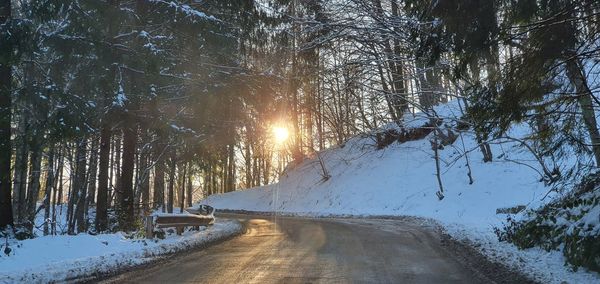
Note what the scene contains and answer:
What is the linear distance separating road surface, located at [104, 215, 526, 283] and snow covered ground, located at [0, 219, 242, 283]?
60cm

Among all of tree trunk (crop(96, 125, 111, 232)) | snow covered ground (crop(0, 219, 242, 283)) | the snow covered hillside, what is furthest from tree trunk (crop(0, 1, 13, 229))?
the snow covered hillside

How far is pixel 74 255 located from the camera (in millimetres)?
9414

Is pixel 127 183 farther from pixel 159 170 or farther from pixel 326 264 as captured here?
pixel 326 264

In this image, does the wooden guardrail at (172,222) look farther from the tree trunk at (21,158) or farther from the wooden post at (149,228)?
the tree trunk at (21,158)

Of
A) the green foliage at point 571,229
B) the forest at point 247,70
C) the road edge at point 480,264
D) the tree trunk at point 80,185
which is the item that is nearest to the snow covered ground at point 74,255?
the forest at point 247,70

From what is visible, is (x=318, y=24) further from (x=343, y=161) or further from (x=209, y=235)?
(x=343, y=161)

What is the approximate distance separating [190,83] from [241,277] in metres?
9.21

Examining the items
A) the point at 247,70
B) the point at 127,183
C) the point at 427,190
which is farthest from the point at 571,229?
the point at 427,190

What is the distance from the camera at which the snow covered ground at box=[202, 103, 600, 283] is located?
1077cm

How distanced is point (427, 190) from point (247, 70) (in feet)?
45.3

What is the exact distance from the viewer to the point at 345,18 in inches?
461

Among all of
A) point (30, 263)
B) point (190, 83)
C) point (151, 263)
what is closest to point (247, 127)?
point (190, 83)

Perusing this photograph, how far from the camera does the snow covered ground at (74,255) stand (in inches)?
313

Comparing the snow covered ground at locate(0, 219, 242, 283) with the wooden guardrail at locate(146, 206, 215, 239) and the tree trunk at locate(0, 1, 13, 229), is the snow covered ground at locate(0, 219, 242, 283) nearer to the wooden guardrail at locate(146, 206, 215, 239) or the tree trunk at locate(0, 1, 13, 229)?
the wooden guardrail at locate(146, 206, 215, 239)
